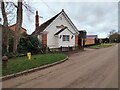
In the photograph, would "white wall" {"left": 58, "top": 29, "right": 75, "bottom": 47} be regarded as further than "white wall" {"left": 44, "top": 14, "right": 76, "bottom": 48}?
Yes

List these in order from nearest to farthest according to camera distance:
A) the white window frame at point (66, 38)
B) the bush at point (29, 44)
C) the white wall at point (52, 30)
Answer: the bush at point (29, 44)
the white wall at point (52, 30)
the white window frame at point (66, 38)

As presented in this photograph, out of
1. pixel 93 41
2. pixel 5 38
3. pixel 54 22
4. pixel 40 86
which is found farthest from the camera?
pixel 93 41

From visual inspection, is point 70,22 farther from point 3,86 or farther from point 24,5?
point 3,86

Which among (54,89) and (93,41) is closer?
(54,89)

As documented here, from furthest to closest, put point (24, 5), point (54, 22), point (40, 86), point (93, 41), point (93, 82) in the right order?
1. point (93, 41)
2. point (54, 22)
3. point (24, 5)
4. point (93, 82)
5. point (40, 86)

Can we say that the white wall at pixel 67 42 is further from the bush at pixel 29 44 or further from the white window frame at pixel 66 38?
the bush at pixel 29 44

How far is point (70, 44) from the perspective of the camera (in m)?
42.5

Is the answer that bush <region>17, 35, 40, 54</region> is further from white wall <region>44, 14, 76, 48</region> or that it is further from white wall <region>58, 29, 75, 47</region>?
white wall <region>58, 29, 75, 47</region>

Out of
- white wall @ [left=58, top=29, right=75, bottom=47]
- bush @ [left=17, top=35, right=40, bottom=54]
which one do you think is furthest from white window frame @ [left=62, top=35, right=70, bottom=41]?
bush @ [left=17, top=35, right=40, bottom=54]

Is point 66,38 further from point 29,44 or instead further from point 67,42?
point 29,44

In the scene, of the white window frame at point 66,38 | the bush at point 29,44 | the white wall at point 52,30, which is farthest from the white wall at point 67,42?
the bush at point 29,44

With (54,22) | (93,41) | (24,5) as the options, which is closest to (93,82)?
(24,5)

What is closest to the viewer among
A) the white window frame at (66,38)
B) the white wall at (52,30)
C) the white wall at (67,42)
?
the white wall at (52,30)

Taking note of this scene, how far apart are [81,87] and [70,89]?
57 centimetres
